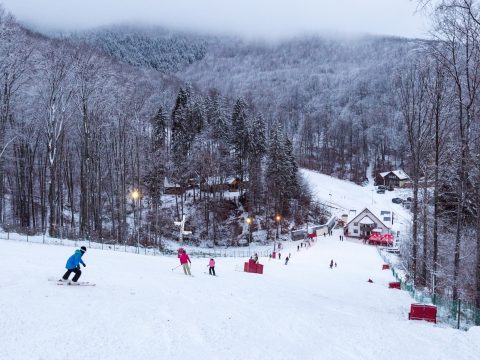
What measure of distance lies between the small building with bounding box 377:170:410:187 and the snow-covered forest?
4.99 metres

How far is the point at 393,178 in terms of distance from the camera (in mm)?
113062

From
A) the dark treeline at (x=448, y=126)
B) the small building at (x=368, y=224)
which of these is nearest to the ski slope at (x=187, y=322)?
the dark treeline at (x=448, y=126)

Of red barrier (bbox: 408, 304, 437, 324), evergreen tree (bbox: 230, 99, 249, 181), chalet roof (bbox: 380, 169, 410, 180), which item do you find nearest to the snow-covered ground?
chalet roof (bbox: 380, 169, 410, 180)

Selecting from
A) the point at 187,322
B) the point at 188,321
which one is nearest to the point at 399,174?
the point at 188,321

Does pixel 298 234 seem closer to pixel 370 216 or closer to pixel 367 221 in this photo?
A: pixel 367 221

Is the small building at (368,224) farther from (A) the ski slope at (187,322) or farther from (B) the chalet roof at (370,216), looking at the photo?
(A) the ski slope at (187,322)

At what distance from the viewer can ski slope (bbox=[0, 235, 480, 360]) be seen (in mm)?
10219

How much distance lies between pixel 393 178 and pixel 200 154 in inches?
2488

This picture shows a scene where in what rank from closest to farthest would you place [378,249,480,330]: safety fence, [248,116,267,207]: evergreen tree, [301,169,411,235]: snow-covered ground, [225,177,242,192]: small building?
[378,249,480,330]: safety fence, [248,116,267,207]: evergreen tree, [225,177,242,192]: small building, [301,169,411,235]: snow-covered ground

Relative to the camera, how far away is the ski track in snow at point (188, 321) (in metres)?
10.2

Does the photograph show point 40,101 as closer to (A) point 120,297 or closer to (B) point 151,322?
(A) point 120,297

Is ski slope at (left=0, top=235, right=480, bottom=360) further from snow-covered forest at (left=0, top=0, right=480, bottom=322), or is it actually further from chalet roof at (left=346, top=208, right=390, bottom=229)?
chalet roof at (left=346, top=208, right=390, bottom=229)

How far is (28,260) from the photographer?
19.7 metres

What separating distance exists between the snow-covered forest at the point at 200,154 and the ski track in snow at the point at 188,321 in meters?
6.42
